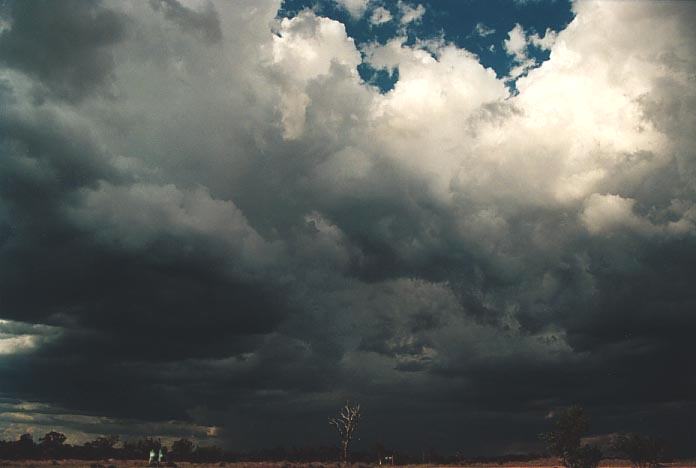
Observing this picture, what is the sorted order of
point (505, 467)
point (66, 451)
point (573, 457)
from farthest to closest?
point (505, 467) → point (66, 451) → point (573, 457)

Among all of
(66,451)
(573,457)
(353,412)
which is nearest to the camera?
(573,457)

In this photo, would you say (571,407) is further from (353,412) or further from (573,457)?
(353,412)

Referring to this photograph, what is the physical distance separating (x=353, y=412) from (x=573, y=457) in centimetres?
5567

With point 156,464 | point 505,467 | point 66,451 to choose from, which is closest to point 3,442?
point 66,451

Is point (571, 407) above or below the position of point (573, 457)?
above

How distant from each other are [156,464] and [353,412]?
50039mm

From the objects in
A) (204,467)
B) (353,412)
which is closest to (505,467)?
(353,412)

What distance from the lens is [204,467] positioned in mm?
111062

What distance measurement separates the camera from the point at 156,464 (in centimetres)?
10969

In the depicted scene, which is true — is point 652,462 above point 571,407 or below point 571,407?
below

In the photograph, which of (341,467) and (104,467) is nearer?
(104,467)

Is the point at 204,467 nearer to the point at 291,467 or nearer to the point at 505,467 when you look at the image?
the point at 291,467

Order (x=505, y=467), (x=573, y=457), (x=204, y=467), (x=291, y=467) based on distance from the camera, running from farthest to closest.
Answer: (x=505, y=467) → (x=291, y=467) → (x=204, y=467) → (x=573, y=457)

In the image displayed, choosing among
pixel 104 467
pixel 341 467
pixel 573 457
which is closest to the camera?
pixel 104 467
